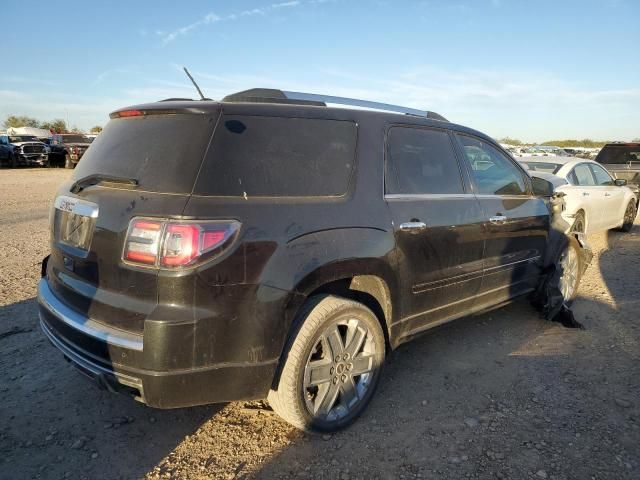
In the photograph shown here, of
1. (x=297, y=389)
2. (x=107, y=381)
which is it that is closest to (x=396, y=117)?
(x=297, y=389)

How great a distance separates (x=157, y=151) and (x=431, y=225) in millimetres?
1786

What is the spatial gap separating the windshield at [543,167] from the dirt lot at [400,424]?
4.28 meters

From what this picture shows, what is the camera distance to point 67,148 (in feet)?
82.8

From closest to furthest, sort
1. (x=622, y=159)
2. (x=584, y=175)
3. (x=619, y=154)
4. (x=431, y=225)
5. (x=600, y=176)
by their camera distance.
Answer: (x=431, y=225) → (x=584, y=175) → (x=600, y=176) → (x=622, y=159) → (x=619, y=154)

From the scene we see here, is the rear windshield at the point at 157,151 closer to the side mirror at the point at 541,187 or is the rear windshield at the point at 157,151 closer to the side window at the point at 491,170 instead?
the side window at the point at 491,170

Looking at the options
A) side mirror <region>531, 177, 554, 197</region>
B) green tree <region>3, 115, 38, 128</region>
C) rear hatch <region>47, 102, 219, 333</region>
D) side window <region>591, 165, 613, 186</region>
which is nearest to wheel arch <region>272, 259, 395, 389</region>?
rear hatch <region>47, 102, 219, 333</region>

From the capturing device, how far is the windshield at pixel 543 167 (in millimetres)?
7832

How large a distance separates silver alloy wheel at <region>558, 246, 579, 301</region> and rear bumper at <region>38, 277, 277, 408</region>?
3.68 meters

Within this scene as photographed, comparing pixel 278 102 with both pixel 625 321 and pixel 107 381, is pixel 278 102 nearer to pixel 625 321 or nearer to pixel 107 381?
pixel 107 381

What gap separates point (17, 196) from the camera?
1345 centimetres

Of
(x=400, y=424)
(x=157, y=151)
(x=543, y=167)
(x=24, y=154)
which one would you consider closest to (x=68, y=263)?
(x=157, y=151)

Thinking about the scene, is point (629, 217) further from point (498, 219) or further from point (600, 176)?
point (498, 219)

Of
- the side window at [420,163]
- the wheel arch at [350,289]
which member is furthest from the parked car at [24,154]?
the wheel arch at [350,289]

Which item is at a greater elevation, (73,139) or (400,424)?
(73,139)
